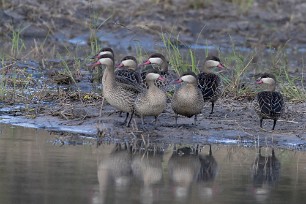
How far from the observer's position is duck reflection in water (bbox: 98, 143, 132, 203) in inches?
383

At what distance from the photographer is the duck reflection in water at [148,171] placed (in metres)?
9.38

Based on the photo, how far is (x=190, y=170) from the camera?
35.2 feet

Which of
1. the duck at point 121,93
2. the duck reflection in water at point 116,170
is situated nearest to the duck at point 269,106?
the duck at point 121,93

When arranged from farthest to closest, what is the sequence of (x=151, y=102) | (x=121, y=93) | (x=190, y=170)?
(x=121, y=93) → (x=151, y=102) → (x=190, y=170)

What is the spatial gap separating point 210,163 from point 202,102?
220 cm

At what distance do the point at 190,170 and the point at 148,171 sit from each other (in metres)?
0.50

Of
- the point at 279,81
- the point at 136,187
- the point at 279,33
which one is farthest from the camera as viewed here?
the point at 279,33

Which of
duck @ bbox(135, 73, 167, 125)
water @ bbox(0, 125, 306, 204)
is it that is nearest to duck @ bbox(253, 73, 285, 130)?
water @ bbox(0, 125, 306, 204)

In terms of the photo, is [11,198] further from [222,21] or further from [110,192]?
[222,21]

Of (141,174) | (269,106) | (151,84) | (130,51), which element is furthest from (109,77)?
(130,51)

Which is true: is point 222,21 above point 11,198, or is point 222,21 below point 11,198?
above

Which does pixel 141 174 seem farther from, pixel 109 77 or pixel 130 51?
pixel 130 51

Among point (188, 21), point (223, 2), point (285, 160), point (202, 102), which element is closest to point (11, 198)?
point (285, 160)

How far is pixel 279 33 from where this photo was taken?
24.5 m
